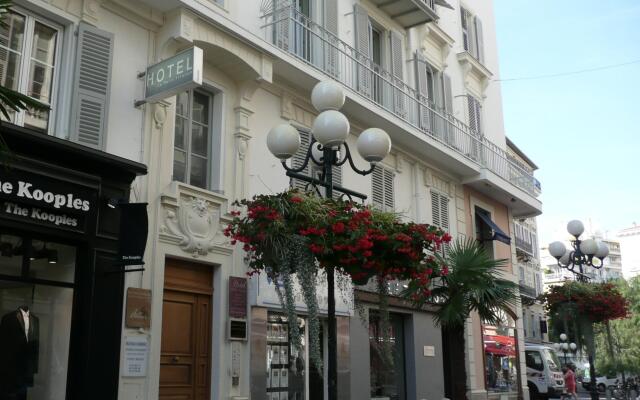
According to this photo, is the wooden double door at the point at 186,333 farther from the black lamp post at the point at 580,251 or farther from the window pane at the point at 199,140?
the black lamp post at the point at 580,251

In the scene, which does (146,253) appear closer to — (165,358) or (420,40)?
(165,358)

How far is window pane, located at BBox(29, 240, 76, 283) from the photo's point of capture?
8562mm

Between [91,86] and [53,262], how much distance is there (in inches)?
93.8

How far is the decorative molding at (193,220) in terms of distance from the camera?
1003 cm

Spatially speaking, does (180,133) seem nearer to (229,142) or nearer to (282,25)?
(229,142)

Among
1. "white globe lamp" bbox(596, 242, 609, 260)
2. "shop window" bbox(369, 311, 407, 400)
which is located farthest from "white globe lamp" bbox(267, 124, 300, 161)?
"white globe lamp" bbox(596, 242, 609, 260)

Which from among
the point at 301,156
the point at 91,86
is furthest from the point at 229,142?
the point at 91,86

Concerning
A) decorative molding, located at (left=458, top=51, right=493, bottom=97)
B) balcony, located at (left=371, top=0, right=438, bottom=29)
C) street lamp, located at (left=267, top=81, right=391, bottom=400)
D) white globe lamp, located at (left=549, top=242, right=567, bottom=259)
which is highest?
decorative molding, located at (left=458, top=51, right=493, bottom=97)

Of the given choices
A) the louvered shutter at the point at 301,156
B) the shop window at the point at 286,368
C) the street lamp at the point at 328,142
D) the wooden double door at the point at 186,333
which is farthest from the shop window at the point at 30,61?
the shop window at the point at 286,368

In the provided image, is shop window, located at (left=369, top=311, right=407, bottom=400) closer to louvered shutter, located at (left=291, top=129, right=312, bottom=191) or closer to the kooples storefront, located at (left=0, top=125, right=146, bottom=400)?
louvered shutter, located at (left=291, top=129, right=312, bottom=191)

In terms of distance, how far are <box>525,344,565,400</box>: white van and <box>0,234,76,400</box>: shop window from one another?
2239cm

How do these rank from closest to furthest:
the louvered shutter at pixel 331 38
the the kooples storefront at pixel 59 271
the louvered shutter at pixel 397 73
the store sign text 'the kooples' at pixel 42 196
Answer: the store sign text 'the kooples' at pixel 42 196 → the the kooples storefront at pixel 59 271 → the louvered shutter at pixel 331 38 → the louvered shutter at pixel 397 73

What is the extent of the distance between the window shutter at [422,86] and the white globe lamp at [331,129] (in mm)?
8966

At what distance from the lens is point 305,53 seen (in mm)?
13258
